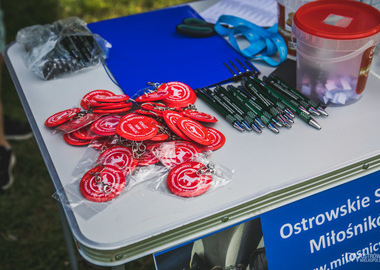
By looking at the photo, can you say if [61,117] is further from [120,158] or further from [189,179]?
[189,179]

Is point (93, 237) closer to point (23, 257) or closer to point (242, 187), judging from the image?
point (242, 187)

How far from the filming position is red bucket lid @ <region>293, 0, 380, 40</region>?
3.67 feet

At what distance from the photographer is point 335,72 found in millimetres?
1186

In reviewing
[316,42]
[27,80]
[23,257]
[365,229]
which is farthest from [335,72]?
[23,257]

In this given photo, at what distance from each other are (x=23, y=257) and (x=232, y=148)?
51.9 inches

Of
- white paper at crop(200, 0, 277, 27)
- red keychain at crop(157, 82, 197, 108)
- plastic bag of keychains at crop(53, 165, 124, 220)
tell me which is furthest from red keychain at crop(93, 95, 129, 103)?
white paper at crop(200, 0, 277, 27)

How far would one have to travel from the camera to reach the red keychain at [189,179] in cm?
100

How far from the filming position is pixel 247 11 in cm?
169

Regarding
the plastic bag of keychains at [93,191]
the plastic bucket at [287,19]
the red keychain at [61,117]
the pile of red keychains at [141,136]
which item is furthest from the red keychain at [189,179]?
the plastic bucket at [287,19]

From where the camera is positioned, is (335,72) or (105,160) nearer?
(105,160)

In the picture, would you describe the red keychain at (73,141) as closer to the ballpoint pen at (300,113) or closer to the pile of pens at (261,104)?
the pile of pens at (261,104)

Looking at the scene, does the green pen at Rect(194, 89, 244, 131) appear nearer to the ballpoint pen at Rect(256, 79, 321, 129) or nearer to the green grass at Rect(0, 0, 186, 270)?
the ballpoint pen at Rect(256, 79, 321, 129)

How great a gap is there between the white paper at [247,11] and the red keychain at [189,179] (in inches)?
29.2

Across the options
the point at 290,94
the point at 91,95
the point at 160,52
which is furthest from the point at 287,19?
the point at 91,95
